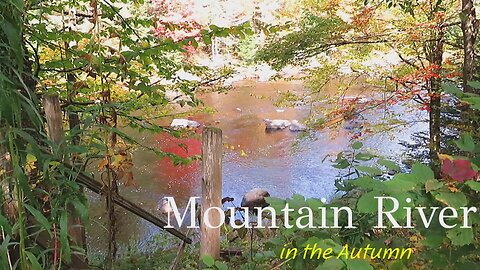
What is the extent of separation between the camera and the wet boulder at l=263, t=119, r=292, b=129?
8625 millimetres

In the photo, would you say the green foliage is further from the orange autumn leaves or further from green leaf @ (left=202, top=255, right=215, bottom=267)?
the orange autumn leaves

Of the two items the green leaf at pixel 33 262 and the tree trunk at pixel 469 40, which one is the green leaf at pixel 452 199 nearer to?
the green leaf at pixel 33 262

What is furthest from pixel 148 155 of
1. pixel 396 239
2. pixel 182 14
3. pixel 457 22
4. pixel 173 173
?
pixel 396 239

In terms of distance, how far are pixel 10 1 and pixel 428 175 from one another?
955 mm

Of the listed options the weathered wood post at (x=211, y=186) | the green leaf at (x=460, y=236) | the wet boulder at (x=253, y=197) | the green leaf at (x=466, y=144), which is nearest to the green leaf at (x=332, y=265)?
the green leaf at (x=460, y=236)

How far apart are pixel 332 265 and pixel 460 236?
0.29m

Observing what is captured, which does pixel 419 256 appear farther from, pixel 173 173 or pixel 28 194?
pixel 173 173

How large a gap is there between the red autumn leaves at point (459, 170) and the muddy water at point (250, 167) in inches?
160

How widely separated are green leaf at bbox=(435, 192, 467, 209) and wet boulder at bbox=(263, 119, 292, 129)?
25.3 ft

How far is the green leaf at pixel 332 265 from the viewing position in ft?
3.11

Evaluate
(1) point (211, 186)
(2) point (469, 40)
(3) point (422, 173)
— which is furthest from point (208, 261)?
(2) point (469, 40)

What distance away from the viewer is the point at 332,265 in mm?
952

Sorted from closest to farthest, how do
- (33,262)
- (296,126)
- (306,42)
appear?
(33,262), (306,42), (296,126)

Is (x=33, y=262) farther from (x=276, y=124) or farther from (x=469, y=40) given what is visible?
(x=276, y=124)
